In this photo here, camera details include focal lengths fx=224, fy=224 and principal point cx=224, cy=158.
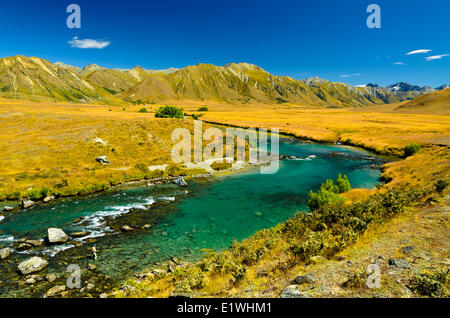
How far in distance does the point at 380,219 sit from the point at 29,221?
36630mm

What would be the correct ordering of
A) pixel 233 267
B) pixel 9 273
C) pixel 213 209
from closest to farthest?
pixel 233 267 → pixel 9 273 → pixel 213 209

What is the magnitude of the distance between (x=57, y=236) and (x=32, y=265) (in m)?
4.19

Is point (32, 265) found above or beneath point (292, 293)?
beneath

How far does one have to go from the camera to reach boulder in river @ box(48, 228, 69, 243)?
21.7m

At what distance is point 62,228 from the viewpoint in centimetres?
2481

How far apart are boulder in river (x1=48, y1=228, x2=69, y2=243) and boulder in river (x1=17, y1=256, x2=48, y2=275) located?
3040mm

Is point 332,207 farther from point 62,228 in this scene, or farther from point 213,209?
point 62,228

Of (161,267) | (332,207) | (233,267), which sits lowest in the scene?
(161,267)

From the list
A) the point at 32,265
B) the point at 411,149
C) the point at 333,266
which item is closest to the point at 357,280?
the point at 333,266

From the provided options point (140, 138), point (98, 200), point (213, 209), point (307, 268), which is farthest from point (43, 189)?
point (307, 268)

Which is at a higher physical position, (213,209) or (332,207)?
(332,207)

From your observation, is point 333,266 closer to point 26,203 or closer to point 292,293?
point 292,293

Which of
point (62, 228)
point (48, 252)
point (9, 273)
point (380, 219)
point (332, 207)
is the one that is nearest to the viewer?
point (9, 273)

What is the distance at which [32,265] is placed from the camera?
18109mm
